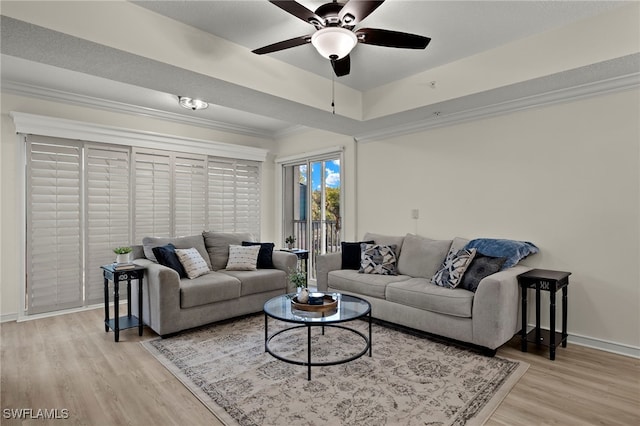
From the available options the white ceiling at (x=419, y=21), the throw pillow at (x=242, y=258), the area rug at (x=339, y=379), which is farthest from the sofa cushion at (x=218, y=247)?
the white ceiling at (x=419, y=21)

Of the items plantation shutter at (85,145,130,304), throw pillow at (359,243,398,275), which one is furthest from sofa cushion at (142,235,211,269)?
throw pillow at (359,243,398,275)

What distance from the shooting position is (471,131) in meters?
4.04

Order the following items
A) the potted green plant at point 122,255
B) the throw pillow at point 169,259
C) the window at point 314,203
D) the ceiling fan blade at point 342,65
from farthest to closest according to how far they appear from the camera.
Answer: the window at point 314,203, the throw pillow at point 169,259, the potted green plant at point 122,255, the ceiling fan blade at point 342,65

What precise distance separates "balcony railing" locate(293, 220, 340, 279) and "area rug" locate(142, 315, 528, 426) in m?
2.32

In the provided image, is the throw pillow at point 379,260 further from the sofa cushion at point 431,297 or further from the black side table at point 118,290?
the black side table at point 118,290

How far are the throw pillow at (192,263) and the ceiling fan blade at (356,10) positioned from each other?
117 inches

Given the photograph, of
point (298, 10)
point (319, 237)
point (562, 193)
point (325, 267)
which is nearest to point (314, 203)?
point (319, 237)

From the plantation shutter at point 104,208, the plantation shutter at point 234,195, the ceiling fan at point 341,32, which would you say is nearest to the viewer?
Answer: the ceiling fan at point 341,32

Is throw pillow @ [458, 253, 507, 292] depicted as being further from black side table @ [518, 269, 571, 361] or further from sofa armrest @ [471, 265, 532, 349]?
black side table @ [518, 269, 571, 361]

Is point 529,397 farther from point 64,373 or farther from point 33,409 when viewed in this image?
point 64,373

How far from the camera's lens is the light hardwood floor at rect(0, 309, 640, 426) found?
7.06ft

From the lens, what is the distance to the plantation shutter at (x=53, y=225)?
13.4 ft

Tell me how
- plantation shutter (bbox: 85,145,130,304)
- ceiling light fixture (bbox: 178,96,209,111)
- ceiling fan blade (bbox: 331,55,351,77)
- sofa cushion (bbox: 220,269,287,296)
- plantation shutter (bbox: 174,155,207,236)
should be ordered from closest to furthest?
ceiling fan blade (bbox: 331,55,351,77), sofa cushion (bbox: 220,269,287,296), ceiling light fixture (bbox: 178,96,209,111), plantation shutter (bbox: 85,145,130,304), plantation shutter (bbox: 174,155,207,236)

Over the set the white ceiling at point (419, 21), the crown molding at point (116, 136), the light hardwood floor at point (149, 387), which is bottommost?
the light hardwood floor at point (149, 387)
